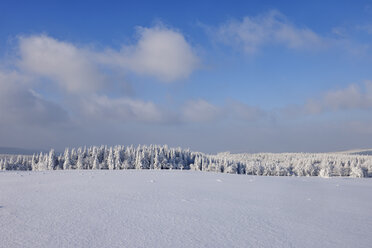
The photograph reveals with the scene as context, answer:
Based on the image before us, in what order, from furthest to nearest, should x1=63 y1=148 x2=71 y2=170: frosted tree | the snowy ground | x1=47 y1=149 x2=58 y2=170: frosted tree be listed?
x1=47 y1=149 x2=58 y2=170: frosted tree < x1=63 y1=148 x2=71 y2=170: frosted tree < the snowy ground

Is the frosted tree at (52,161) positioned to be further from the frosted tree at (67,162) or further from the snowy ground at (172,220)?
the snowy ground at (172,220)

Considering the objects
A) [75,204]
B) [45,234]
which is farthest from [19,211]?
[45,234]

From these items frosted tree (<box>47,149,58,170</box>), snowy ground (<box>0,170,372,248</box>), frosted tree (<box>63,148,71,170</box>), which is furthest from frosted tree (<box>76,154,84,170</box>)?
snowy ground (<box>0,170,372,248</box>)

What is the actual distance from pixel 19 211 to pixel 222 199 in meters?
7.48

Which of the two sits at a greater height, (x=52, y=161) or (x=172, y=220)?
(x=172, y=220)

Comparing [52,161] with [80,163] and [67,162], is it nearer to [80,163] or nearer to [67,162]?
[67,162]

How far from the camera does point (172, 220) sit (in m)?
7.78

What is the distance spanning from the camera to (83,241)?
19.7 ft

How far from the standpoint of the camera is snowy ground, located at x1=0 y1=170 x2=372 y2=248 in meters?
6.30

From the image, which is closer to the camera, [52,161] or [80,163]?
[80,163]

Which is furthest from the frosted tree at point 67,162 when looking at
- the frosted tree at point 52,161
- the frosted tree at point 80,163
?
the frosted tree at point 52,161

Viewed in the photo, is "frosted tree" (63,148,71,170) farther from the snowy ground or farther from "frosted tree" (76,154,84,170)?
the snowy ground

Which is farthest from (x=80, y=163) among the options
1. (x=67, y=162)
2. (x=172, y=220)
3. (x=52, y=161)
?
(x=172, y=220)

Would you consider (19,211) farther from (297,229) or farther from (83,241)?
(297,229)
